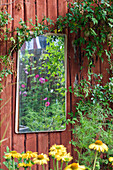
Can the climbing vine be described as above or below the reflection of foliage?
above

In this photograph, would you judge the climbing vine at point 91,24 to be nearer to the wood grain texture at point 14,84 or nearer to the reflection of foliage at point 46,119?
the wood grain texture at point 14,84

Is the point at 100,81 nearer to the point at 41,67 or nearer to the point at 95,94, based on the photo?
the point at 95,94

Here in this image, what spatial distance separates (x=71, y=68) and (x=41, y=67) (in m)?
0.36

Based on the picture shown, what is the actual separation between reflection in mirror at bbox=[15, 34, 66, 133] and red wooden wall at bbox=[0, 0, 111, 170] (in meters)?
0.07

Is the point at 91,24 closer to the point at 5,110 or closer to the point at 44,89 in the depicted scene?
the point at 44,89

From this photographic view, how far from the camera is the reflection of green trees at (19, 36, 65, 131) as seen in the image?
7.45ft

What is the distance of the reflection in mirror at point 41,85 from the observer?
7.41ft

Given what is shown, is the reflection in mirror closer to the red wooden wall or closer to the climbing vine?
the red wooden wall

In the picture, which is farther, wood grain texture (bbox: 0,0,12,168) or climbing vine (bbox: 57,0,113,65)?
climbing vine (bbox: 57,0,113,65)

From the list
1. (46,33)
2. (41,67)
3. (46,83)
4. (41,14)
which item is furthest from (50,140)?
(41,14)

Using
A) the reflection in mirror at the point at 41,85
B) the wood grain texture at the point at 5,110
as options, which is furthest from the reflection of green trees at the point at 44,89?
the wood grain texture at the point at 5,110

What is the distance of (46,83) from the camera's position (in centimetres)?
237

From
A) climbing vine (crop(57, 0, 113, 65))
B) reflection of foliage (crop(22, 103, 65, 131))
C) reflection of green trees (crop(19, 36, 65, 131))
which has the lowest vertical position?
reflection of foliage (crop(22, 103, 65, 131))

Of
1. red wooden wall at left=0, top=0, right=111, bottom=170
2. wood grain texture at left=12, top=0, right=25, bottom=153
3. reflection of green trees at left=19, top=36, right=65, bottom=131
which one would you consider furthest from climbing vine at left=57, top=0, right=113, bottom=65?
wood grain texture at left=12, top=0, right=25, bottom=153
